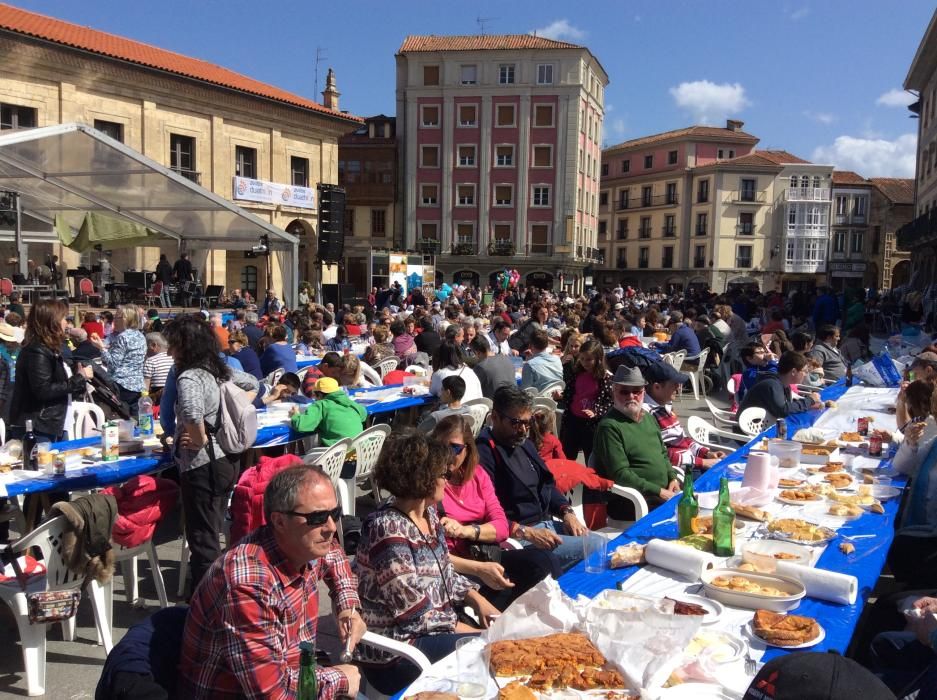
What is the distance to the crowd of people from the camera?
237 centimetres

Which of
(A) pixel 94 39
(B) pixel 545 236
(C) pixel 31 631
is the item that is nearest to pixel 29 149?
(C) pixel 31 631

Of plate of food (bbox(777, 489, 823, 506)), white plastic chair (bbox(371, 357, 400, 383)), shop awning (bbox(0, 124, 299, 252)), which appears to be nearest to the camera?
plate of food (bbox(777, 489, 823, 506))

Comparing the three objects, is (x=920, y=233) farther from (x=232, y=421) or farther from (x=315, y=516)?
(x=315, y=516)

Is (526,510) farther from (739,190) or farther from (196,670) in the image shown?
(739,190)

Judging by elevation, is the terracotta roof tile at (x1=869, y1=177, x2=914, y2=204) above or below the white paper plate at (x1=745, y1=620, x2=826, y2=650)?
above

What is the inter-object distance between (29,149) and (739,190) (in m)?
52.0

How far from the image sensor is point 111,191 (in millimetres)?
15094

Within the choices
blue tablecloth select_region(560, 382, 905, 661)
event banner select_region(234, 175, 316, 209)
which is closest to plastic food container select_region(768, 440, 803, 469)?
blue tablecloth select_region(560, 382, 905, 661)

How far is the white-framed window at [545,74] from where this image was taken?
47000 millimetres

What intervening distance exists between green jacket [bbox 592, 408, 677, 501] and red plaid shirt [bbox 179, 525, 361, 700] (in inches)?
105

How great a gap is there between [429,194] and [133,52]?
78.0ft

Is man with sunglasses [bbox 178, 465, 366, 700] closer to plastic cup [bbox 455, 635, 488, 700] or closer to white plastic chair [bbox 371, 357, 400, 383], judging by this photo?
plastic cup [bbox 455, 635, 488, 700]

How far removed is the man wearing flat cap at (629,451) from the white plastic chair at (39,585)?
2894mm

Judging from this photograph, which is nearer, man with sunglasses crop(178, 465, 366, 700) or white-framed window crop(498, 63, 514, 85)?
man with sunglasses crop(178, 465, 366, 700)
